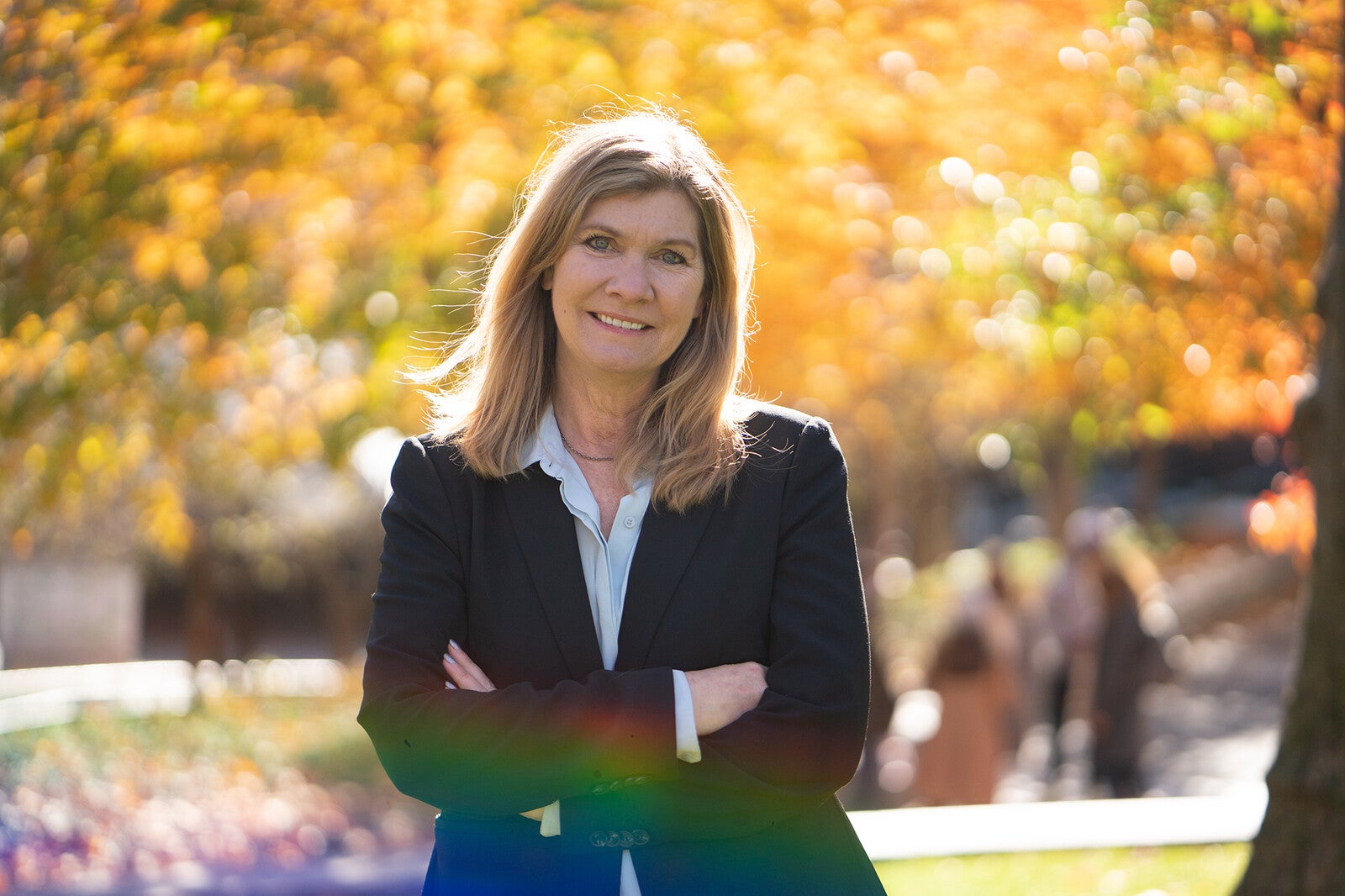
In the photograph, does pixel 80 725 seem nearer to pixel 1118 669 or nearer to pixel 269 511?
pixel 1118 669

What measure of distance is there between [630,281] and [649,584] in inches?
22.0

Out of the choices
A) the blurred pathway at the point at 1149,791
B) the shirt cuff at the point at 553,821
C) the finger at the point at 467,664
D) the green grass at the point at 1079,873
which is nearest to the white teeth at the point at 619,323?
Result: the finger at the point at 467,664

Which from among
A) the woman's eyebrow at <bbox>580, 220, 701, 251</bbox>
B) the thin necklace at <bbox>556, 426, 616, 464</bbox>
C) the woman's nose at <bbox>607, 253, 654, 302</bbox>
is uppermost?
the woman's eyebrow at <bbox>580, 220, 701, 251</bbox>

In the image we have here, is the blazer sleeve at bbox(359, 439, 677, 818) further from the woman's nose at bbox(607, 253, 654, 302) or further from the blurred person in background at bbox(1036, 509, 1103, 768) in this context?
the blurred person in background at bbox(1036, 509, 1103, 768)

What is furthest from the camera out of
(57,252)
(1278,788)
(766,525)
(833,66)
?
(833,66)

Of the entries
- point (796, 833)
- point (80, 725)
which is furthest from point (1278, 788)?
point (80, 725)

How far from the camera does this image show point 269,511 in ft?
67.6

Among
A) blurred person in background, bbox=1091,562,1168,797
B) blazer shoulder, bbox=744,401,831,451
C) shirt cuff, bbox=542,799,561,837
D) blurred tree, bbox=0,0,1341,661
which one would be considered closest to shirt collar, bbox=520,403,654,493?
blazer shoulder, bbox=744,401,831,451

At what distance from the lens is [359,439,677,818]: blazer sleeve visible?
224 centimetres

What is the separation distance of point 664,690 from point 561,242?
0.87 m

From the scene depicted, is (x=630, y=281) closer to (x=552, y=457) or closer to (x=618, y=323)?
(x=618, y=323)

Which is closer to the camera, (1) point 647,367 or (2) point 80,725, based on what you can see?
(1) point 647,367

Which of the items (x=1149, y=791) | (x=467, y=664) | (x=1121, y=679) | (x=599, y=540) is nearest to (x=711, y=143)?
(x=1121, y=679)

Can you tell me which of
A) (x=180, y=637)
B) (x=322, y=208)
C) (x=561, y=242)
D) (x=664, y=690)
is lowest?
(x=180, y=637)
